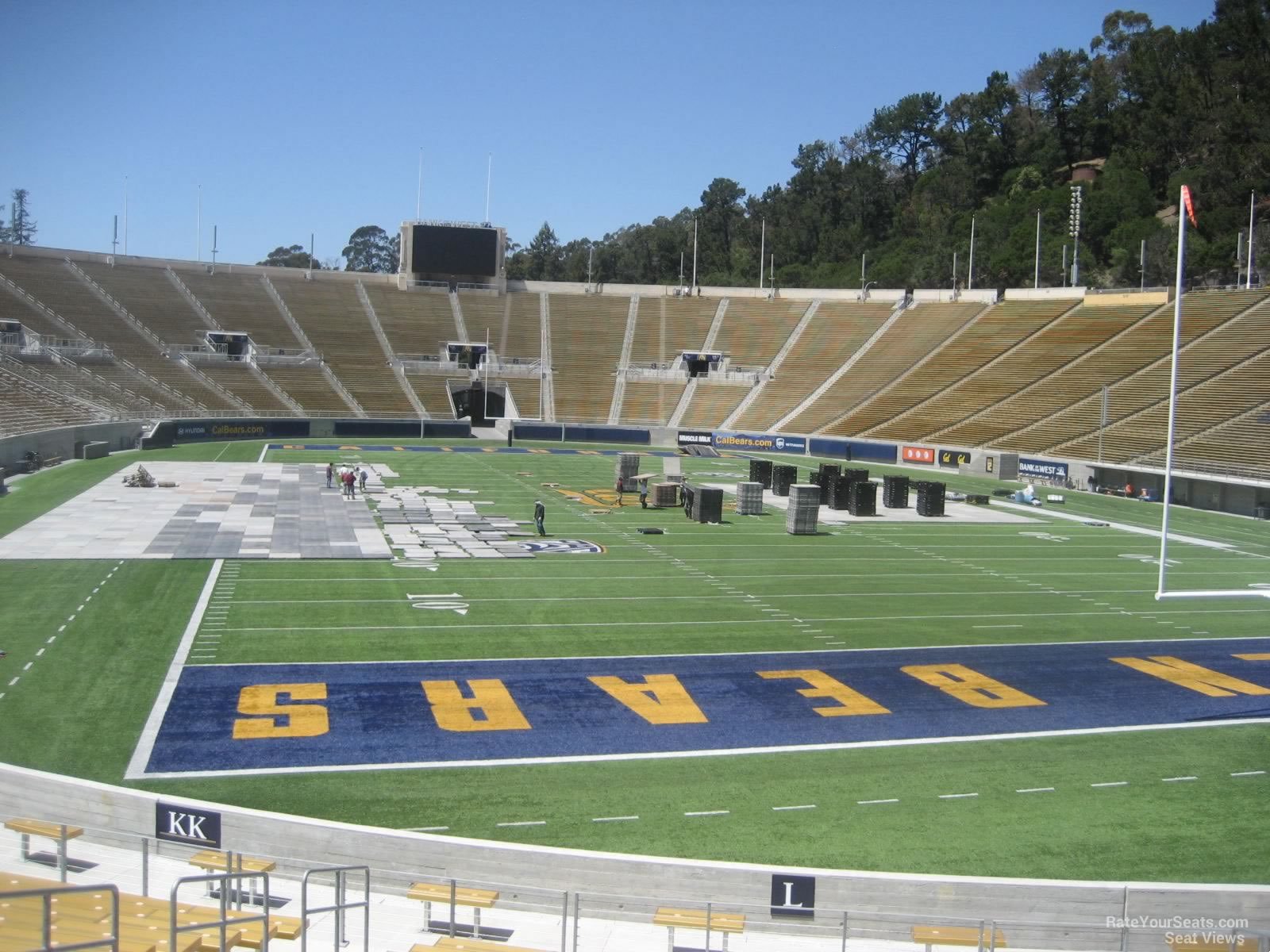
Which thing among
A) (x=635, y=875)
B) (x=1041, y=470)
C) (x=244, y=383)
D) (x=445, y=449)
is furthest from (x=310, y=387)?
(x=635, y=875)

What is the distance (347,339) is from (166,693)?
203 ft

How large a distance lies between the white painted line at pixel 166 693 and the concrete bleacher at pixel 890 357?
156 feet

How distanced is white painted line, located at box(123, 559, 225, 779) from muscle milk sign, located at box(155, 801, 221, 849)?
9.40 ft

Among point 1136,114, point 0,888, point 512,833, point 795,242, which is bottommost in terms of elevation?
point 512,833

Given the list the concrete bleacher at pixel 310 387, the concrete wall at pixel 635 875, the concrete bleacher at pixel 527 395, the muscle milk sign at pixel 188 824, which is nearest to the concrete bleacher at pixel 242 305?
the concrete bleacher at pixel 310 387

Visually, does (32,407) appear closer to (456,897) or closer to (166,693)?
(166,693)

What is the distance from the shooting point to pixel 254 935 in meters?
8.77

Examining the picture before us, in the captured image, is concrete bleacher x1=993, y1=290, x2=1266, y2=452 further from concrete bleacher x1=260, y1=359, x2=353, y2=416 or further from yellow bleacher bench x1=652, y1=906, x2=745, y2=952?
yellow bleacher bench x1=652, y1=906, x2=745, y2=952

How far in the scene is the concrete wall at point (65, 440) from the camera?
4262 centimetres

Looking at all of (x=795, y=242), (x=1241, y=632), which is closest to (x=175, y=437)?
(x=1241, y=632)

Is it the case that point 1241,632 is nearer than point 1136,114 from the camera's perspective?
Yes

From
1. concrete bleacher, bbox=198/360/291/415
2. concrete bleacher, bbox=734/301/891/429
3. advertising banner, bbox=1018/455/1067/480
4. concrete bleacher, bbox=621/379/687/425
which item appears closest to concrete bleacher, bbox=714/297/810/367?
concrete bleacher, bbox=734/301/891/429

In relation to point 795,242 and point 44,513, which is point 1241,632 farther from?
point 795,242

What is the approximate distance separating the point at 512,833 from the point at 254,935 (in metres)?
4.53
